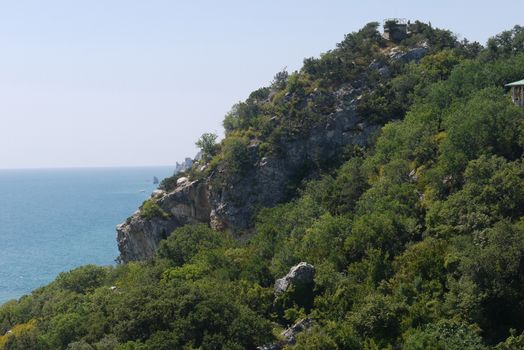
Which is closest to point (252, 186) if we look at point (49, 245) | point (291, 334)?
point (291, 334)

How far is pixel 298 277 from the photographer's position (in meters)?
45.7

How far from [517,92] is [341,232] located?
24.0 m

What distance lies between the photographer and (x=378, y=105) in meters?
73.8

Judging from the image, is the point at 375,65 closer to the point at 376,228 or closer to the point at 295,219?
the point at 295,219

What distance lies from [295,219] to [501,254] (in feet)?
83.1

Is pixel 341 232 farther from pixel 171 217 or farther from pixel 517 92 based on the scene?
pixel 171 217

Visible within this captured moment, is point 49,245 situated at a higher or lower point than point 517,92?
lower

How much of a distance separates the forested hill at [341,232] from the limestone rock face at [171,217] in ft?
0.62

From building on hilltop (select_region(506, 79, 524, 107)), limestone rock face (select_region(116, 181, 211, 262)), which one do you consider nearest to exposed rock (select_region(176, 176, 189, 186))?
limestone rock face (select_region(116, 181, 211, 262))

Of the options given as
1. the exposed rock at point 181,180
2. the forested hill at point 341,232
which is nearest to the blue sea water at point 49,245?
the exposed rock at point 181,180

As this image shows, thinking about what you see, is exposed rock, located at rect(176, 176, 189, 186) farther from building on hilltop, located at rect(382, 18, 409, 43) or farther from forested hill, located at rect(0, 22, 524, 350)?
building on hilltop, located at rect(382, 18, 409, 43)

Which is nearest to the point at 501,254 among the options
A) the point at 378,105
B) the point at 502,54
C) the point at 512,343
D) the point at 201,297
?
the point at 512,343

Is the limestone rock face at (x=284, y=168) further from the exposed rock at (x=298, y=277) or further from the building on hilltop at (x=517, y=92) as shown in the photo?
the exposed rock at (x=298, y=277)

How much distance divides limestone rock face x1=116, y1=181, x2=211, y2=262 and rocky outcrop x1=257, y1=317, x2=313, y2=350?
34685 mm
